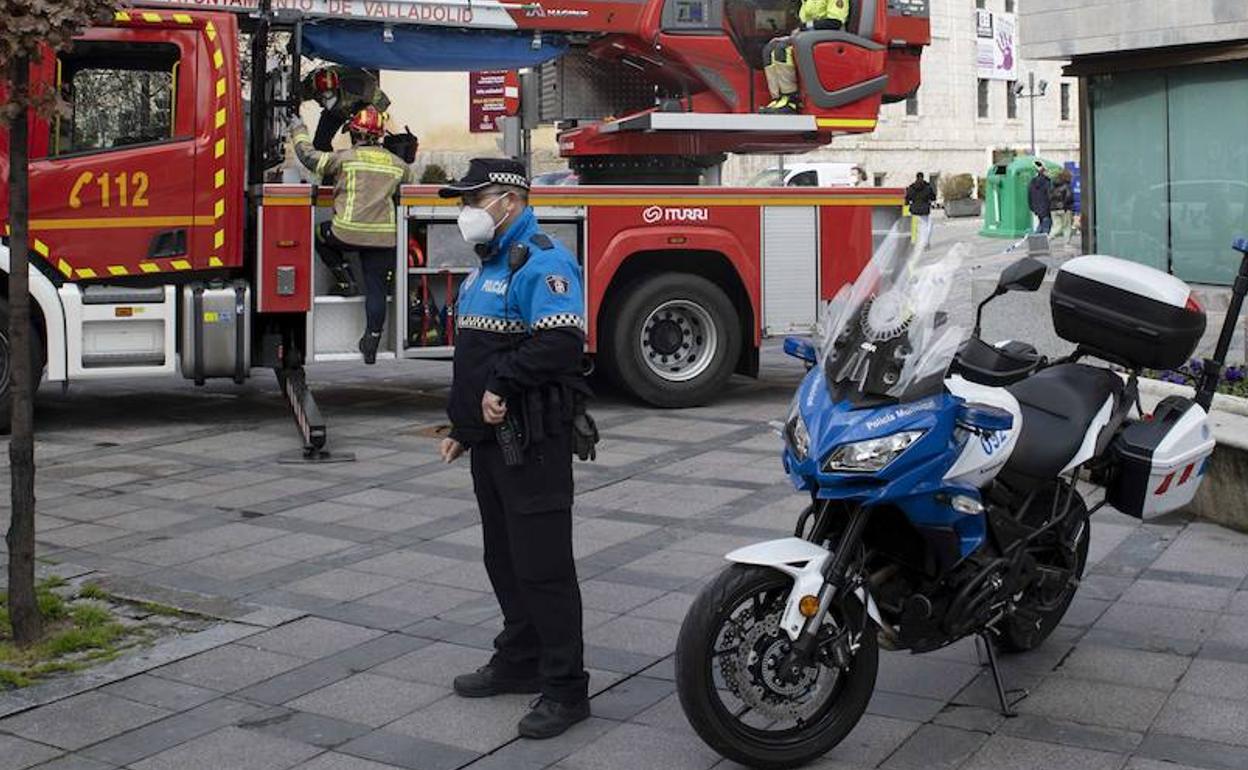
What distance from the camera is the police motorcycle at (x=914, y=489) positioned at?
4.49 m

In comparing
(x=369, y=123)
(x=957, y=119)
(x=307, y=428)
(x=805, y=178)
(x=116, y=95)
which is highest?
(x=957, y=119)

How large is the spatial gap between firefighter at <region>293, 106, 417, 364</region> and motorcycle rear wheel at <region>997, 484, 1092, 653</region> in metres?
6.23

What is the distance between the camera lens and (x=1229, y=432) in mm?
7652

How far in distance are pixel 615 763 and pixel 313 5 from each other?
7.58 meters

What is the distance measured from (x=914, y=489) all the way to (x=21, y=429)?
3303 mm

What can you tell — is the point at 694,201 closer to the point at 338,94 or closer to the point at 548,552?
the point at 338,94

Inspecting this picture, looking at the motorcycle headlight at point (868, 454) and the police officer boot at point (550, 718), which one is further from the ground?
the motorcycle headlight at point (868, 454)

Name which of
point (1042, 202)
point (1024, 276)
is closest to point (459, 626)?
point (1024, 276)

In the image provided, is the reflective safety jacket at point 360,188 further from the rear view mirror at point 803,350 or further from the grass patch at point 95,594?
the rear view mirror at point 803,350

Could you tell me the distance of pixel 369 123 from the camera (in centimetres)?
1114

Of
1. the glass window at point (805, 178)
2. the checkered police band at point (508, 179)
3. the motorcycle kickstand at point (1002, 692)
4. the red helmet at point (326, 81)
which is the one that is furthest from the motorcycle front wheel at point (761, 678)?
the glass window at point (805, 178)

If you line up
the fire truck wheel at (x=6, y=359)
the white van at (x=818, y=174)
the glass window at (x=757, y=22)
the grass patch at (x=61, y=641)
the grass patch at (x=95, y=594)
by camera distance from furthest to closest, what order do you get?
the white van at (x=818, y=174)
the glass window at (x=757, y=22)
the fire truck wheel at (x=6, y=359)
the grass patch at (x=95, y=594)
the grass patch at (x=61, y=641)

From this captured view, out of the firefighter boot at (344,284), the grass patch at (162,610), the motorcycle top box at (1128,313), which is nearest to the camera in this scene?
the motorcycle top box at (1128,313)

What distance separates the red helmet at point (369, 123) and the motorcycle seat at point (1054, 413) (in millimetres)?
6648
